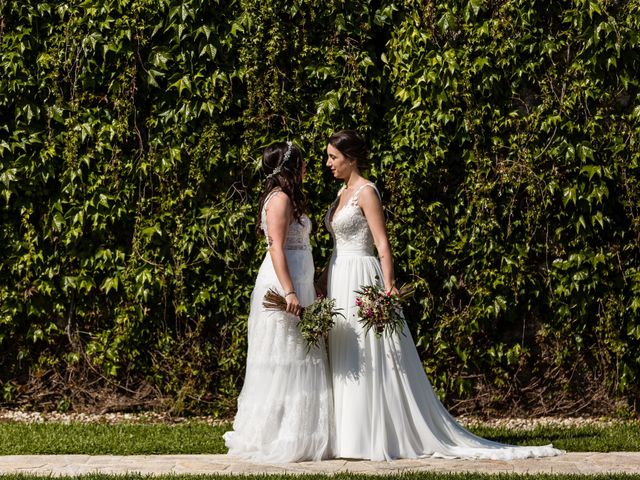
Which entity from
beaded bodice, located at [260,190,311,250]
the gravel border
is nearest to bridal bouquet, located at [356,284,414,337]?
beaded bodice, located at [260,190,311,250]

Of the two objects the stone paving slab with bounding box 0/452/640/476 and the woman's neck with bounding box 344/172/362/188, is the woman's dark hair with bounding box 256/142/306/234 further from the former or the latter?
the stone paving slab with bounding box 0/452/640/476

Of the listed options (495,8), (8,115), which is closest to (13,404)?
(8,115)

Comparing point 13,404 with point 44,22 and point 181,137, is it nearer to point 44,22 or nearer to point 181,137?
point 181,137

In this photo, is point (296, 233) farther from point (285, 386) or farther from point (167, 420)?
point (167, 420)

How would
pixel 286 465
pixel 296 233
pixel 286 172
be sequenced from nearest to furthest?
pixel 286 465 < pixel 286 172 < pixel 296 233

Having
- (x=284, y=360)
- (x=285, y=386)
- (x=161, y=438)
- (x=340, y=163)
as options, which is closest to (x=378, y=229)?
(x=340, y=163)

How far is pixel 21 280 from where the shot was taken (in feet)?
23.3

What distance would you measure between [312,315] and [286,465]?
827 mm

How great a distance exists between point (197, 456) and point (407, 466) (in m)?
1.21

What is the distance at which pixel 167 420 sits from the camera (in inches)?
275

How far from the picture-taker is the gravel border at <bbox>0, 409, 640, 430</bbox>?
22.5 feet

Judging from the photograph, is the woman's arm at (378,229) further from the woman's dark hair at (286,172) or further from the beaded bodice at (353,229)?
the woman's dark hair at (286,172)

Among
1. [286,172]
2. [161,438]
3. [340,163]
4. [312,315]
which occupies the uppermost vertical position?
[340,163]

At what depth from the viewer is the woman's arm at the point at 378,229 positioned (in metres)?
5.40
